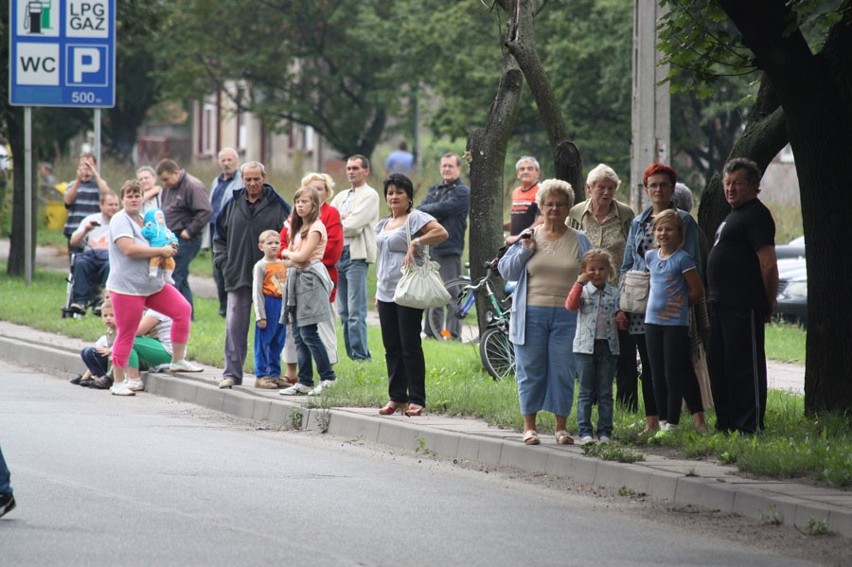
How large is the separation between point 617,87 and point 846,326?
30.6 meters

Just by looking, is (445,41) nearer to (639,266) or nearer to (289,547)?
(639,266)

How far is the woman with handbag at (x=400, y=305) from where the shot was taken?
1265 centimetres

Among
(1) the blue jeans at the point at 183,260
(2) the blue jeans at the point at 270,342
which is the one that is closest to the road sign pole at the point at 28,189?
(1) the blue jeans at the point at 183,260

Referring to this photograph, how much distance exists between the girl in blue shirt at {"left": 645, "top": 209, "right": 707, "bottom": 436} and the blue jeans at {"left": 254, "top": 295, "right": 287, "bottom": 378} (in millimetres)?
4289

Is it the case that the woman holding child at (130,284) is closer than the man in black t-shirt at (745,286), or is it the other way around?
the man in black t-shirt at (745,286)

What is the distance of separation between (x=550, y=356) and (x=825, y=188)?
224 cm

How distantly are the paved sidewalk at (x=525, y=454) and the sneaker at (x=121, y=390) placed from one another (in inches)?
13.1

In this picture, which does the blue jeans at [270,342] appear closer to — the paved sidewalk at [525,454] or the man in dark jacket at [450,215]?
the paved sidewalk at [525,454]

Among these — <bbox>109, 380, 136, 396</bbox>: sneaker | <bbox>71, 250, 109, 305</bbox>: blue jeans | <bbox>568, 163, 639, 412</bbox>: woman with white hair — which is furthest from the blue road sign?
<bbox>568, 163, 639, 412</bbox>: woman with white hair

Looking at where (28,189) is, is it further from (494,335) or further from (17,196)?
(494,335)

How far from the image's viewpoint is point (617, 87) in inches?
1634

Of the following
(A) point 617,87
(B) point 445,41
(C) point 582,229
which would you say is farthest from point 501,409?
(B) point 445,41

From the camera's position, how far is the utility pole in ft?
44.7

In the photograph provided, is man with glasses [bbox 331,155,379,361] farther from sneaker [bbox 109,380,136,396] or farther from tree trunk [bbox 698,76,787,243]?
tree trunk [bbox 698,76,787,243]
